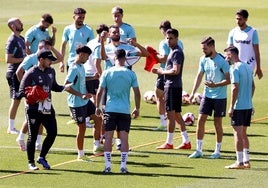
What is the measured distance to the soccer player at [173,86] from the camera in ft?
83.0

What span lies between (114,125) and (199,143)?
2438mm

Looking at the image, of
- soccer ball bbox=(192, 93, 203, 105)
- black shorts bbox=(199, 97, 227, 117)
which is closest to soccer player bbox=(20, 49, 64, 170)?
black shorts bbox=(199, 97, 227, 117)

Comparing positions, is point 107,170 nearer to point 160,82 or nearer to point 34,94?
point 34,94

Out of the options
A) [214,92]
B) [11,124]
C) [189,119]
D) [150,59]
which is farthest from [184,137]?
[11,124]

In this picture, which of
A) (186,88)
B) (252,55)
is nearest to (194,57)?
(186,88)

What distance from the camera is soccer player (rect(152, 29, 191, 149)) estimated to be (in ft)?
83.0

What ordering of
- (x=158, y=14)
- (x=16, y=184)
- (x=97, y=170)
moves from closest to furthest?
(x=16, y=184), (x=97, y=170), (x=158, y=14)

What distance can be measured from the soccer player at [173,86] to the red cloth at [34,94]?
131 inches

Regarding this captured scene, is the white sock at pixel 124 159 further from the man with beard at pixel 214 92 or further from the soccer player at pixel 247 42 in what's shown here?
the soccer player at pixel 247 42

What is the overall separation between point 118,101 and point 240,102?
240 centimetres

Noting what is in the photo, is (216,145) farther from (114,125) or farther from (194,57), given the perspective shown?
(194,57)

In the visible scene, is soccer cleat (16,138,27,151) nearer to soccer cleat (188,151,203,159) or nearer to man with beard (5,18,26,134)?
man with beard (5,18,26,134)

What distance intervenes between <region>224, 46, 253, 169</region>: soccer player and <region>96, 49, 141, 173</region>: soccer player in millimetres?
1881

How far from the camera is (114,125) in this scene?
22.8 metres
